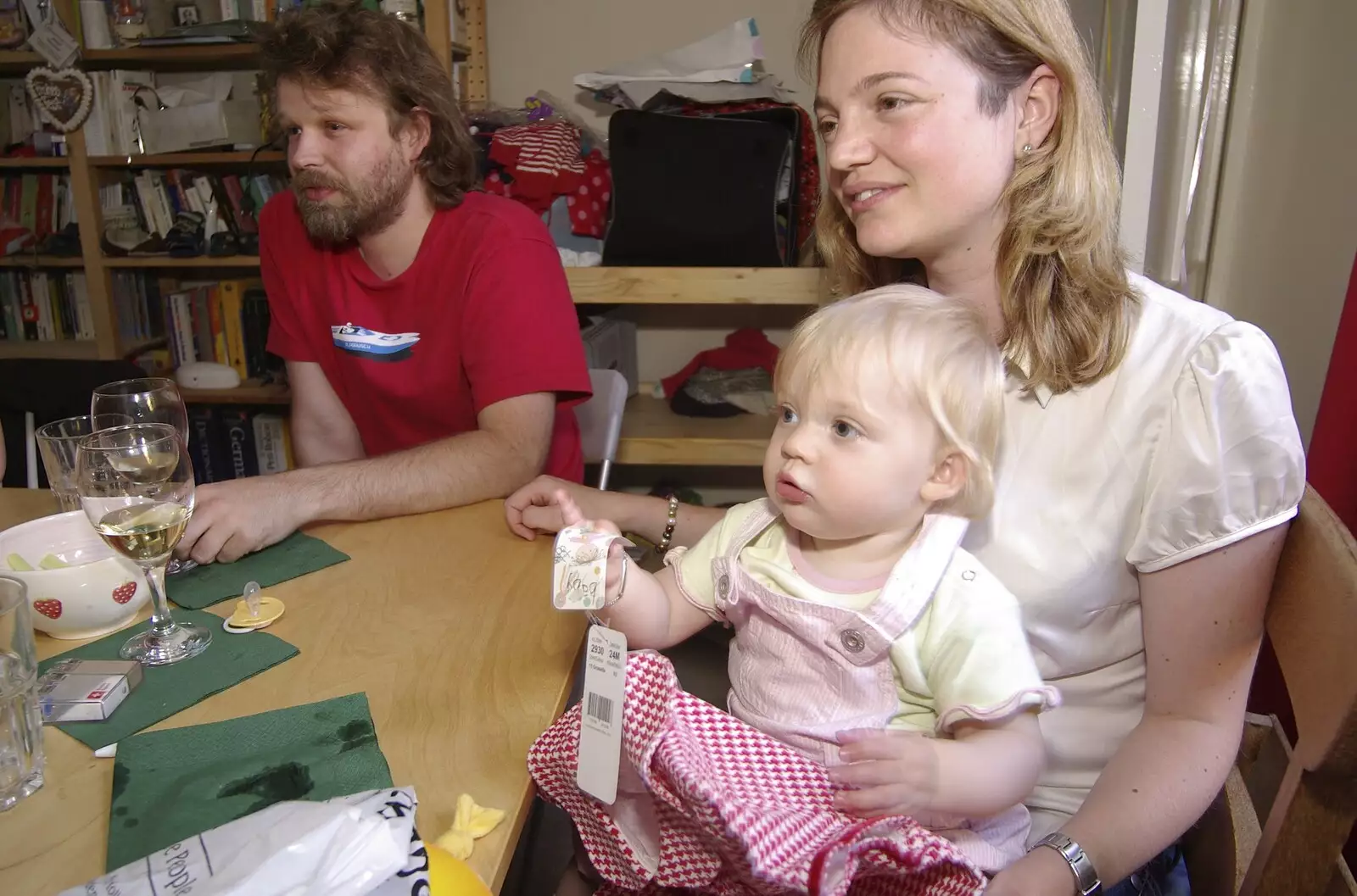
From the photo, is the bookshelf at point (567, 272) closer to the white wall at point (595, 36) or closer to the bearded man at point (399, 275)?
the white wall at point (595, 36)

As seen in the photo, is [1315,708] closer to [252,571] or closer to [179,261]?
[252,571]

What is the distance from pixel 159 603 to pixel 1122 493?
1.00 meters

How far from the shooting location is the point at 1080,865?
86cm

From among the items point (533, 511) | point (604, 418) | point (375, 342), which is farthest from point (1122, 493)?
point (375, 342)

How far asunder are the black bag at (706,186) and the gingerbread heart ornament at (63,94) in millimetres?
2001

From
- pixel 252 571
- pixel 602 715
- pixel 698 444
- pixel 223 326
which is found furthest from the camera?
pixel 223 326

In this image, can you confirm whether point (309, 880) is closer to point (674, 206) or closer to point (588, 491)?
point (588, 491)

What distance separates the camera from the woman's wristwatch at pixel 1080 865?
85 centimetres

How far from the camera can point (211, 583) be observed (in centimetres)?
108

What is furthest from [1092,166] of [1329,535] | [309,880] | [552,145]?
[552,145]

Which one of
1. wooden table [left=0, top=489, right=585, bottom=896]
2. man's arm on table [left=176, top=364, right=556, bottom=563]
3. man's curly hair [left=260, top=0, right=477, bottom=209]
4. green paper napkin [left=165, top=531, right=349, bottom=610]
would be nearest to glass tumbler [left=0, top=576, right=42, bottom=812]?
wooden table [left=0, top=489, right=585, bottom=896]

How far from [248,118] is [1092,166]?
310 centimetres

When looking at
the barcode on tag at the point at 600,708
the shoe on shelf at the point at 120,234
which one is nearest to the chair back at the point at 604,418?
the barcode on tag at the point at 600,708

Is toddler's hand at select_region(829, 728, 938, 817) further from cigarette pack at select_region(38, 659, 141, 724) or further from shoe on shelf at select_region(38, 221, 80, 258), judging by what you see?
shoe on shelf at select_region(38, 221, 80, 258)
